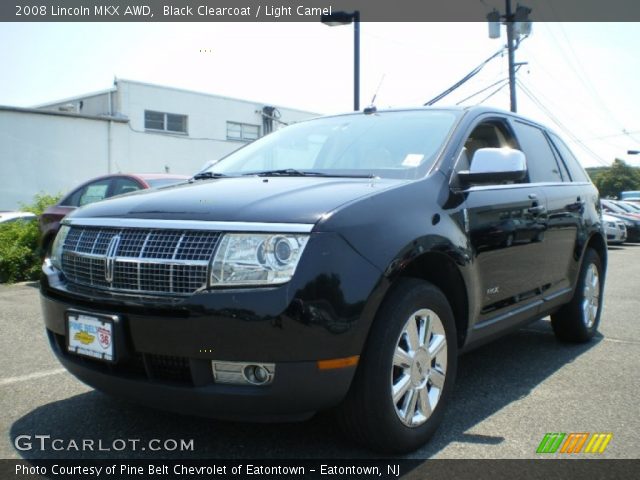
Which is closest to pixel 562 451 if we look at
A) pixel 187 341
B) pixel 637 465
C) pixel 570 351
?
pixel 637 465

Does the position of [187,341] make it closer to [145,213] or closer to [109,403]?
[145,213]

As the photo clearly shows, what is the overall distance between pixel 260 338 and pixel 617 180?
77.6 m

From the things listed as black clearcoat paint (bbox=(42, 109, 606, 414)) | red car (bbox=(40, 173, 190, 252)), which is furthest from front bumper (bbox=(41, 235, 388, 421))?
red car (bbox=(40, 173, 190, 252))

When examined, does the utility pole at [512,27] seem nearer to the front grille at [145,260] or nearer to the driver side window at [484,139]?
the driver side window at [484,139]

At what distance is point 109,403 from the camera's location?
3.44 meters

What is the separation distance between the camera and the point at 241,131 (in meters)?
23.9

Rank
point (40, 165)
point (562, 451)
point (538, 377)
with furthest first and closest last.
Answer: point (40, 165), point (538, 377), point (562, 451)

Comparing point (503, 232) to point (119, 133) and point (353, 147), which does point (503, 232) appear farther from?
point (119, 133)

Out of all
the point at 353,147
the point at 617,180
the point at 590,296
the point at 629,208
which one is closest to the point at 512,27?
the point at 629,208

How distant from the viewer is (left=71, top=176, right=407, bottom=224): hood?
8.37 feet

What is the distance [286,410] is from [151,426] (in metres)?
1.01

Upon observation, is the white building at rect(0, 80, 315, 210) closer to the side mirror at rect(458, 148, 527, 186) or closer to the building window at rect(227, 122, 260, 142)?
the building window at rect(227, 122, 260, 142)

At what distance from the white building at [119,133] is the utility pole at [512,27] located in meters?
8.81

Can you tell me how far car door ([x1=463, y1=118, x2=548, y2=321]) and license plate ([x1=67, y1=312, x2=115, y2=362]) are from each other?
184 cm
